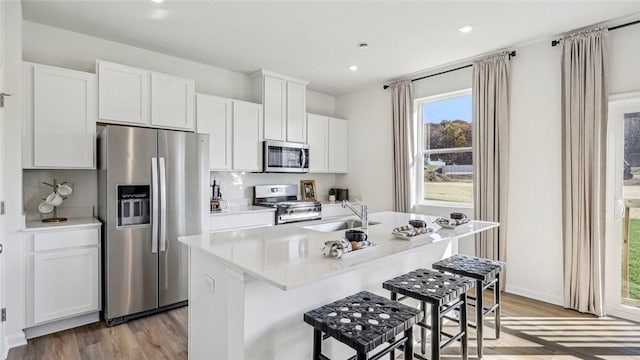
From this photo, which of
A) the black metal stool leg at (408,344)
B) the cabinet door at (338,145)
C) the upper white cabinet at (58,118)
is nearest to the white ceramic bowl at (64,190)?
the upper white cabinet at (58,118)

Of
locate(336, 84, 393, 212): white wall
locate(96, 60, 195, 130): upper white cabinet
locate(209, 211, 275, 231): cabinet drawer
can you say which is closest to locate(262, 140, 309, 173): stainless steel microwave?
locate(209, 211, 275, 231): cabinet drawer

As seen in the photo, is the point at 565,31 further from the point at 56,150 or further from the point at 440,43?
the point at 56,150

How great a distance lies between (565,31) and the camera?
10.4 ft

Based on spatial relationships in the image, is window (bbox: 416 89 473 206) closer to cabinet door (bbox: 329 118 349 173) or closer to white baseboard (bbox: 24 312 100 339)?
cabinet door (bbox: 329 118 349 173)

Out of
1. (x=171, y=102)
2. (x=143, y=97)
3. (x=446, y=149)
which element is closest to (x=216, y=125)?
(x=171, y=102)

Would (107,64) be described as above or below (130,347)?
above

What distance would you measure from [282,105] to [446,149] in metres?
2.28

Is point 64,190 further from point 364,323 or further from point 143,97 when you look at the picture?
point 364,323

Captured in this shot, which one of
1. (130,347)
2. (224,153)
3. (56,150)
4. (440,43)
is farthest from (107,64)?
(440,43)

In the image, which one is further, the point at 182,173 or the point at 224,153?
the point at 224,153

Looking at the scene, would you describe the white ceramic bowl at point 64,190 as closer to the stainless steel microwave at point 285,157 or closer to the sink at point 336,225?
the stainless steel microwave at point 285,157

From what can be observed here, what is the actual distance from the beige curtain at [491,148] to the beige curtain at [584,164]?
54 cm

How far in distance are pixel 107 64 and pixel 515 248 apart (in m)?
4.60

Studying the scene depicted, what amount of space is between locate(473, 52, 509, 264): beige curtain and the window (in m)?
0.29
